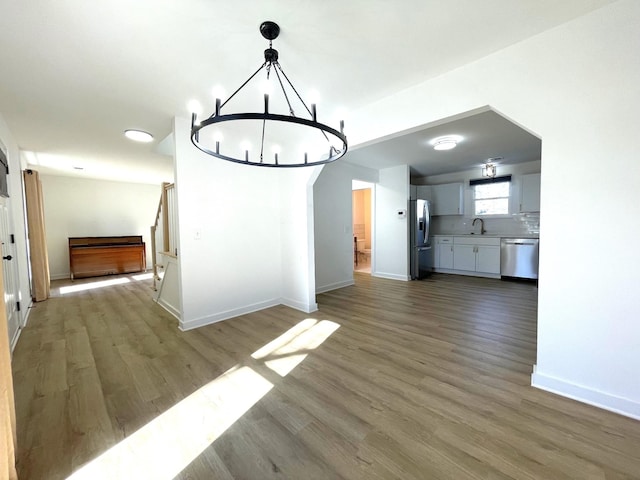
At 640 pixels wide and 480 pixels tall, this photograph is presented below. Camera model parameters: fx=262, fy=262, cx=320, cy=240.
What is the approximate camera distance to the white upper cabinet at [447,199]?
20.4ft

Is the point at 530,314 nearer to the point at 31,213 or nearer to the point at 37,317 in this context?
the point at 37,317

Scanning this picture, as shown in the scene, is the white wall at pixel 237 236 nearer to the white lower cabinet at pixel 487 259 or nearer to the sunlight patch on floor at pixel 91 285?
the sunlight patch on floor at pixel 91 285

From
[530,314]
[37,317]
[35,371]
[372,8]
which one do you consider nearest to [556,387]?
[530,314]

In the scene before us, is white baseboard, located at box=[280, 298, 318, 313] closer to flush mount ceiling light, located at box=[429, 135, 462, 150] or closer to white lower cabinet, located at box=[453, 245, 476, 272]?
flush mount ceiling light, located at box=[429, 135, 462, 150]

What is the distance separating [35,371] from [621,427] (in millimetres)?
4215

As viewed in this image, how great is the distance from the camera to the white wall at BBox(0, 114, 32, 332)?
10.4 feet

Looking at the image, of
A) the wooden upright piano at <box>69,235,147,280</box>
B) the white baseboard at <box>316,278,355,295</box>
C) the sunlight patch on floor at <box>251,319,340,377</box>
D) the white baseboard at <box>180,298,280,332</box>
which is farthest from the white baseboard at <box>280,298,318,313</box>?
the wooden upright piano at <box>69,235,147,280</box>

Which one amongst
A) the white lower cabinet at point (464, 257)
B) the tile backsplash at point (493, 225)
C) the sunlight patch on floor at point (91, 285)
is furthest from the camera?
the white lower cabinet at point (464, 257)

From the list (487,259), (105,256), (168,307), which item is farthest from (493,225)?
(105,256)

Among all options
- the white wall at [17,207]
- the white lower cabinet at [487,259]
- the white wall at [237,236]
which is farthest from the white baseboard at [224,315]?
the white lower cabinet at [487,259]

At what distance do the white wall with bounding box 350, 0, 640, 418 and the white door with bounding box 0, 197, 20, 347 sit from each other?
4681 millimetres

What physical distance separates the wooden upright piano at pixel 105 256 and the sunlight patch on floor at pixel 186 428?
6.07m

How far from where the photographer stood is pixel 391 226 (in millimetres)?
5914

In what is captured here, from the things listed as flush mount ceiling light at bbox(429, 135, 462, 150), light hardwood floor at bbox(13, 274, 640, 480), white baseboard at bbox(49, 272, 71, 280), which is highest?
flush mount ceiling light at bbox(429, 135, 462, 150)
